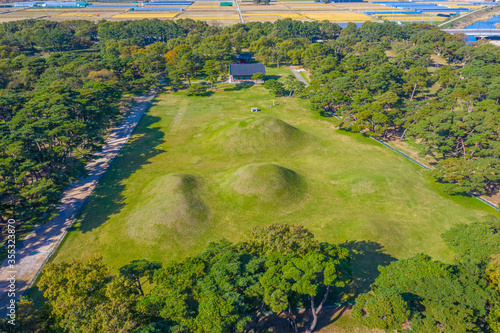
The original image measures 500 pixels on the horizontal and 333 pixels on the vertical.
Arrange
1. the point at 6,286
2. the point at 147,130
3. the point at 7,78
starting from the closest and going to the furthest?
the point at 6,286 → the point at 147,130 → the point at 7,78

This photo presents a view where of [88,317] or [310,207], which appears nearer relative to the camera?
[88,317]

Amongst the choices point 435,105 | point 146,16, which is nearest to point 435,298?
point 435,105

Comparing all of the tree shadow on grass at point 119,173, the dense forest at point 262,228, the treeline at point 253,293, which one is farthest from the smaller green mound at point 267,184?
the tree shadow on grass at point 119,173

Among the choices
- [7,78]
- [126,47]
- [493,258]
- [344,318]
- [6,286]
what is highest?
[126,47]

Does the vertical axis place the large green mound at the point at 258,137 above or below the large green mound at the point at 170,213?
above

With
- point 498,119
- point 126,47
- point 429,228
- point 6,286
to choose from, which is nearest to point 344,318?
point 429,228

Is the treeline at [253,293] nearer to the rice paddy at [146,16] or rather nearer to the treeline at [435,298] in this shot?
the treeline at [435,298]

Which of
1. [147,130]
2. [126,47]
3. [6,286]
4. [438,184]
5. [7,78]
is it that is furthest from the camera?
[126,47]

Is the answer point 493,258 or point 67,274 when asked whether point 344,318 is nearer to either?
point 493,258
